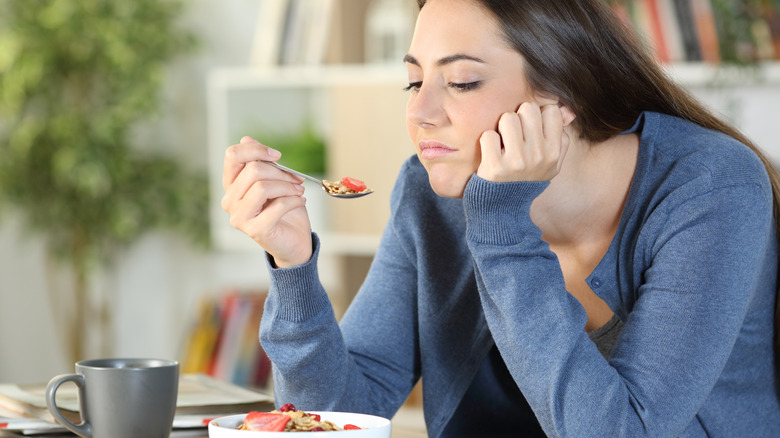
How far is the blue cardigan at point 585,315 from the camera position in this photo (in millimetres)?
976

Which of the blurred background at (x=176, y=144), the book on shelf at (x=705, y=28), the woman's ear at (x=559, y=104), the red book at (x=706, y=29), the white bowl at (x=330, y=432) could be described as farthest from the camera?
the blurred background at (x=176, y=144)

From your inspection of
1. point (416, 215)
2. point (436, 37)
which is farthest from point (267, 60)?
point (436, 37)

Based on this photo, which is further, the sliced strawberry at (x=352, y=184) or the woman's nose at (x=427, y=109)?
the sliced strawberry at (x=352, y=184)

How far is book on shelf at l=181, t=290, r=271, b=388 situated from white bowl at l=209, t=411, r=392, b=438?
2.20 m

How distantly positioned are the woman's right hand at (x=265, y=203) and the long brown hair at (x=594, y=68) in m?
0.31

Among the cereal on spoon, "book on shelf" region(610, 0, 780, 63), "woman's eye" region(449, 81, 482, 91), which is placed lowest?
the cereal on spoon

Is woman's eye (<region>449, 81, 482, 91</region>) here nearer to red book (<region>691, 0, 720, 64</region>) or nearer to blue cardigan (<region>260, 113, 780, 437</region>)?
blue cardigan (<region>260, 113, 780, 437</region>)

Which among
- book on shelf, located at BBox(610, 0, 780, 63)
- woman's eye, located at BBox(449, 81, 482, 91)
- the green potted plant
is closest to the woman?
woman's eye, located at BBox(449, 81, 482, 91)

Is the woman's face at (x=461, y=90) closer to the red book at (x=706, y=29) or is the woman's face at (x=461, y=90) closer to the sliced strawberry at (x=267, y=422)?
the sliced strawberry at (x=267, y=422)

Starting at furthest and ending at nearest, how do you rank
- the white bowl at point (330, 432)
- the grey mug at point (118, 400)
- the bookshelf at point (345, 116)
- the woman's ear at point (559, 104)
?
1. the bookshelf at point (345, 116)
2. the woman's ear at point (559, 104)
3. the grey mug at point (118, 400)
4. the white bowl at point (330, 432)

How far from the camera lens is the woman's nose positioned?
42.8 inches

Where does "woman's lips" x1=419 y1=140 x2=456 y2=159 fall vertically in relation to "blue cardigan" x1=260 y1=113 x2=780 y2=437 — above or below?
above

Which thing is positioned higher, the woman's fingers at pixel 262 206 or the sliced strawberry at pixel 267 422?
the woman's fingers at pixel 262 206

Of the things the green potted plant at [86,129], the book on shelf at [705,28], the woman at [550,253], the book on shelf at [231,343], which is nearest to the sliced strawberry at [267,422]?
the woman at [550,253]
